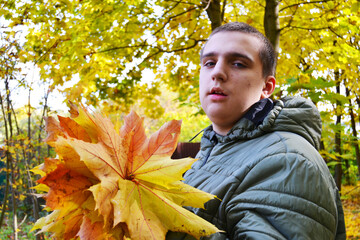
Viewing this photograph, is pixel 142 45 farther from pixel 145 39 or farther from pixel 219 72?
pixel 219 72

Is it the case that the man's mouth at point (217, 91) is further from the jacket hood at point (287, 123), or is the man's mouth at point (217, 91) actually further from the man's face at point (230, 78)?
the jacket hood at point (287, 123)

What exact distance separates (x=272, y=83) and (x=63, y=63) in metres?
3.00

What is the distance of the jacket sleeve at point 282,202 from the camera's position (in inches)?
32.0

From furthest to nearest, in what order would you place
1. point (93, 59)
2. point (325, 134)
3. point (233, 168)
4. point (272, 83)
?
point (325, 134), point (93, 59), point (272, 83), point (233, 168)

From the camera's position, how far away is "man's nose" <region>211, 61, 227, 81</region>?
4.01 feet

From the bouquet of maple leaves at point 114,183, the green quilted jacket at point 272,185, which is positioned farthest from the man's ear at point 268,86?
the bouquet of maple leaves at point 114,183

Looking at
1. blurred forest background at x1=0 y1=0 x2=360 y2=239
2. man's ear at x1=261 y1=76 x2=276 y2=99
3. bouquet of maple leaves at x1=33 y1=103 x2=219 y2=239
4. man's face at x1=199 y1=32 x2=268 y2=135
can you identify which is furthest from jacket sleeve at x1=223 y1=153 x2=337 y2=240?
blurred forest background at x1=0 y1=0 x2=360 y2=239

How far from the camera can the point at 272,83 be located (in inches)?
58.1

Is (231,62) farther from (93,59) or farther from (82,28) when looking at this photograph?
(82,28)

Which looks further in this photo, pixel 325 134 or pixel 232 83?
pixel 325 134

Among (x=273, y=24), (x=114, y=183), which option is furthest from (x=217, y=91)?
(x=273, y=24)

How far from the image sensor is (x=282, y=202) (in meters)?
0.84

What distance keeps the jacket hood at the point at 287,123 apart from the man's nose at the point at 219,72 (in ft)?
0.57

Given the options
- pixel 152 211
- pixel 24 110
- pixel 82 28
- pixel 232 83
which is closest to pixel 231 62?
pixel 232 83
